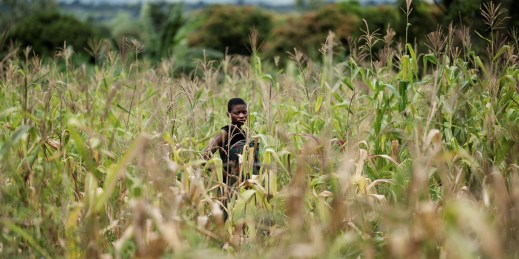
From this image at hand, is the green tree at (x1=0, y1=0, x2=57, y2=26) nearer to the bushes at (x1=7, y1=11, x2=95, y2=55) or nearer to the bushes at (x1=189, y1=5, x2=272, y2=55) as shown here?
the bushes at (x1=189, y1=5, x2=272, y2=55)

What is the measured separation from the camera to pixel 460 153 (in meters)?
3.12

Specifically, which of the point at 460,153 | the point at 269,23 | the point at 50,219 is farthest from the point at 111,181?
the point at 269,23

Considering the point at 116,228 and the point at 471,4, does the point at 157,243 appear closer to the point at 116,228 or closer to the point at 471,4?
the point at 116,228

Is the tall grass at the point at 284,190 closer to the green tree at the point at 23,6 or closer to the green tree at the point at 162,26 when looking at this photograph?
the green tree at the point at 162,26

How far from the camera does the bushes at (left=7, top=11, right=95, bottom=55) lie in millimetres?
20844

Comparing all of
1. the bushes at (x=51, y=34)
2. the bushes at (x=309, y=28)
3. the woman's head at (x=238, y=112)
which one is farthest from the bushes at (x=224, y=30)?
the woman's head at (x=238, y=112)

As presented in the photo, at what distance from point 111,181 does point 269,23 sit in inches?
1201

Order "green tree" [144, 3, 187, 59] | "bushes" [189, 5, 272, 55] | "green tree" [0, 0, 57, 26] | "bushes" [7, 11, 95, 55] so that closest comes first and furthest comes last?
"bushes" [7, 11, 95, 55] < "green tree" [144, 3, 187, 59] < "bushes" [189, 5, 272, 55] < "green tree" [0, 0, 57, 26]

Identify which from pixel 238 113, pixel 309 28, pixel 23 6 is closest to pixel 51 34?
pixel 309 28

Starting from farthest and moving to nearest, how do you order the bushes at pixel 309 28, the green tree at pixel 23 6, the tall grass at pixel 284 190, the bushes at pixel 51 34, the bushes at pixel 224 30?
1. the green tree at pixel 23 6
2. the bushes at pixel 224 30
3. the bushes at pixel 309 28
4. the bushes at pixel 51 34
5. the tall grass at pixel 284 190

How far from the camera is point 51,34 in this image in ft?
69.3

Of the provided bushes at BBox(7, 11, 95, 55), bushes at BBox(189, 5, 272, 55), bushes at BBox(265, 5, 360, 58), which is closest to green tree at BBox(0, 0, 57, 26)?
bushes at BBox(189, 5, 272, 55)

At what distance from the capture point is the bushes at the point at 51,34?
20.8 m

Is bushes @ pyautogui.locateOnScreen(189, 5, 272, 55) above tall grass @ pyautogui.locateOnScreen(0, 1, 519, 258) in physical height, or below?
below
